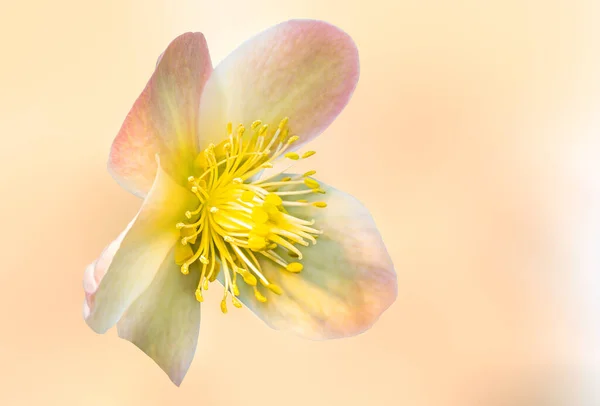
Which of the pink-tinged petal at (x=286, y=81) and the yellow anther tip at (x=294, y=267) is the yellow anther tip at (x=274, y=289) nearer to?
the yellow anther tip at (x=294, y=267)

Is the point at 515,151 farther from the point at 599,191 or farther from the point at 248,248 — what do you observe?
the point at 248,248

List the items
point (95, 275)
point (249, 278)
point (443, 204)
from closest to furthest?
1. point (95, 275)
2. point (249, 278)
3. point (443, 204)

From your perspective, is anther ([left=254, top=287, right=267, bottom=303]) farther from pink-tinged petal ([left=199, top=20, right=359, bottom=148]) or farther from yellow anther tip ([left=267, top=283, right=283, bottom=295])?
pink-tinged petal ([left=199, top=20, right=359, bottom=148])

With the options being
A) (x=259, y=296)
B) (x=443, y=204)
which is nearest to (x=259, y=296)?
(x=259, y=296)

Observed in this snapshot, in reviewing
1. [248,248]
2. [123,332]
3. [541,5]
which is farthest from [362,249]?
[541,5]

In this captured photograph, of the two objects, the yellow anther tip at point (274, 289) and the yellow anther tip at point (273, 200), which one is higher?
the yellow anther tip at point (273, 200)

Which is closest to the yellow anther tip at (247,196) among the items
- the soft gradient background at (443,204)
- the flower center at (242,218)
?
the flower center at (242,218)

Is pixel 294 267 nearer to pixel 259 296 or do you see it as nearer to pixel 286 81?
pixel 259 296
